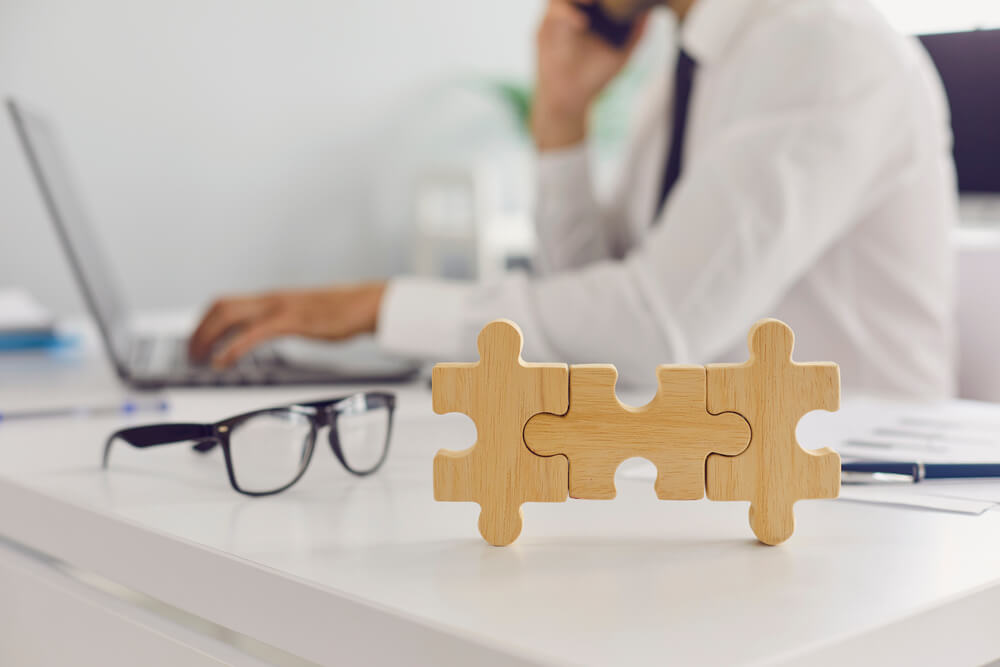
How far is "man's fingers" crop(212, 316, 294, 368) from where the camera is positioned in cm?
93

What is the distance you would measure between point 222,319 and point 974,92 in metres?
1.07

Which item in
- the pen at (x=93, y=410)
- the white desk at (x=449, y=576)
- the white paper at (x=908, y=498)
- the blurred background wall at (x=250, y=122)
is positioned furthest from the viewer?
the blurred background wall at (x=250, y=122)

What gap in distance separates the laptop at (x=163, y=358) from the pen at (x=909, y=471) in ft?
1.71

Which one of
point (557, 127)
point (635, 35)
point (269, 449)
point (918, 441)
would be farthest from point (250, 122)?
point (918, 441)

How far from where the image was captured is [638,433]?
14.5 inches

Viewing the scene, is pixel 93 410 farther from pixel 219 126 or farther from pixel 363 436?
pixel 219 126

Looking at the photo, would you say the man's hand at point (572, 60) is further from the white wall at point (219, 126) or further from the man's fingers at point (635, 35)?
the white wall at point (219, 126)

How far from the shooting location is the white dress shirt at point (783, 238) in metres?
0.84

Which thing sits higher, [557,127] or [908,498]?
[557,127]

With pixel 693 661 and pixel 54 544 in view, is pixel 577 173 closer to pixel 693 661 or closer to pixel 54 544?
pixel 54 544

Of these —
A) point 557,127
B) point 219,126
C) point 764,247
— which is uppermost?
point 219,126

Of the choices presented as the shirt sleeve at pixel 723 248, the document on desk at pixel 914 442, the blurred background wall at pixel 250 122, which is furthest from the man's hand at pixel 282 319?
the blurred background wall at pixel 250 122

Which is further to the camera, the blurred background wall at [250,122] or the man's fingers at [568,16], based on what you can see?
the blurred background wall at [250,122]

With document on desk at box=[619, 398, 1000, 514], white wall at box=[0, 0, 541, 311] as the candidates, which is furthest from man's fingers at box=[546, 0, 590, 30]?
white wall at box=[0, 0, 541, 311]
